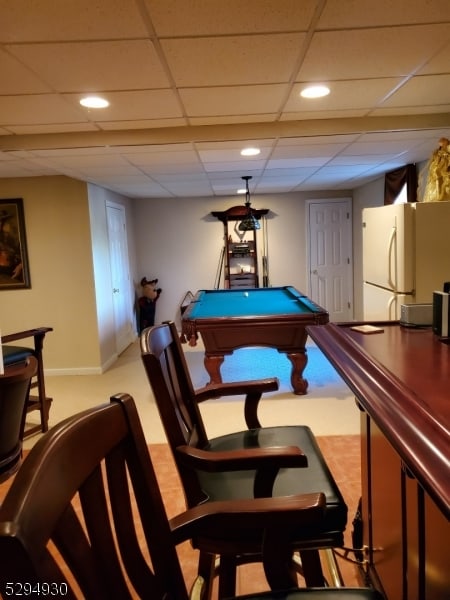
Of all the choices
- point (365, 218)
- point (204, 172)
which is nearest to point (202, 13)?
point (365, 218)

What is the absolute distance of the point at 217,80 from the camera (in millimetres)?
2256

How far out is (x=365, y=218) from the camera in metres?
4.07

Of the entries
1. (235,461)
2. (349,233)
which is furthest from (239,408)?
(349,233)

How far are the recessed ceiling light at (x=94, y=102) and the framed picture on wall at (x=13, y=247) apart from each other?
287 centimetres

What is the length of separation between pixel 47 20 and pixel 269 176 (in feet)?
13.4

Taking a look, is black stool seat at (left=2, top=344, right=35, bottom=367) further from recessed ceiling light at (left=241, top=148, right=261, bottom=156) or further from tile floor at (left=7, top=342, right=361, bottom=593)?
recessed ceiling light at (left=241, top=148, right=261, bottom=156)

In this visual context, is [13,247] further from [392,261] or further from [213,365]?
[392,261]

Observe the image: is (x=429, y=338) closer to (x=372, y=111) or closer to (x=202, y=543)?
(x=202, y=543)

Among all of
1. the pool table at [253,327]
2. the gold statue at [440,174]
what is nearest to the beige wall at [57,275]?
the pool table at [253,327]

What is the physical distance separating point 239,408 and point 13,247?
3.17m

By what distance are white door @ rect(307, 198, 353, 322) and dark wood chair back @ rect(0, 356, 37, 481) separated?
19.9ft

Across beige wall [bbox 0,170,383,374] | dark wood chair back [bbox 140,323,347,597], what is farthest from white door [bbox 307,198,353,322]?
Result: dark wood chair back [bbox 140,323,347,597]

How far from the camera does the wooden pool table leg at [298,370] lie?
417 centimetres

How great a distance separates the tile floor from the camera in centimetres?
248
